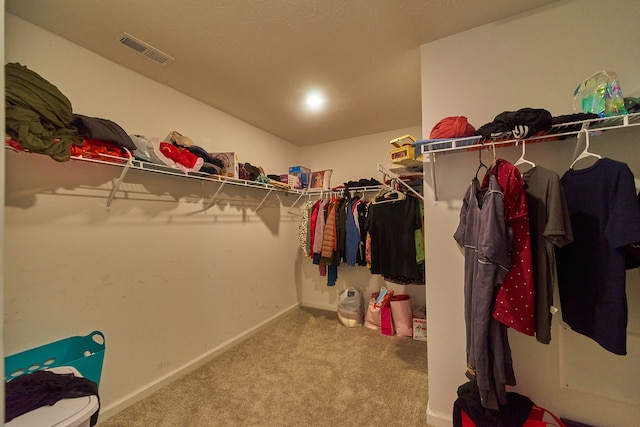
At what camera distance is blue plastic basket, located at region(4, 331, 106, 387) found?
124cm

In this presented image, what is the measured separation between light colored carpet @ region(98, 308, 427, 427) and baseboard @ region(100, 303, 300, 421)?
0.04 metres

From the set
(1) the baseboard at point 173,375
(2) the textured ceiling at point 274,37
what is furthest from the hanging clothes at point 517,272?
(1) the baseboard at point 173,375

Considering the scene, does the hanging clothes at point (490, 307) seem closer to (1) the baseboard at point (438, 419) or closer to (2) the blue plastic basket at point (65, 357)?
(1) the baseboard at point (438, 419)

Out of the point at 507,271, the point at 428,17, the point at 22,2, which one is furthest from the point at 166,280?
the point at 428,17

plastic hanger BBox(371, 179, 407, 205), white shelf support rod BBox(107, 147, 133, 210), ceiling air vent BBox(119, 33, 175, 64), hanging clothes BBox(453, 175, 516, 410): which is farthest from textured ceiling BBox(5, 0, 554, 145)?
hanging clothes BBox(453, 175, 516, 410)

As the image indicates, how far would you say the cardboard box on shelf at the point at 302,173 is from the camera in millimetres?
3076

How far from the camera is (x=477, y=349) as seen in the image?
105 centimetres

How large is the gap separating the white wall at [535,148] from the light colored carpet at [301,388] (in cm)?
37

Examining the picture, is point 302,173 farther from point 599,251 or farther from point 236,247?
point 599,251

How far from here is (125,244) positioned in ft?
5.61

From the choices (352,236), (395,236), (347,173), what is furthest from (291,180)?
(395,236)

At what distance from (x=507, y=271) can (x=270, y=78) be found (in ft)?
6.47

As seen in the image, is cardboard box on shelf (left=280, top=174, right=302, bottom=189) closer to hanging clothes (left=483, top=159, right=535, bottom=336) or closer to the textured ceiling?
the textured ceiling

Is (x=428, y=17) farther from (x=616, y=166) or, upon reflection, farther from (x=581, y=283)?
(x=581, y=283)
